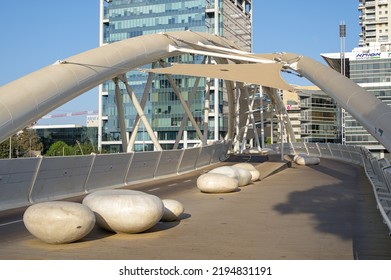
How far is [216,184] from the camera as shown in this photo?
18.7 meters

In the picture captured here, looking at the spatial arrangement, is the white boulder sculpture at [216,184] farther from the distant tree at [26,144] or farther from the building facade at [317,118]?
the building facade at [317,118]

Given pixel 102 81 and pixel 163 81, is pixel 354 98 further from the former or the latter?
pixel 163 81

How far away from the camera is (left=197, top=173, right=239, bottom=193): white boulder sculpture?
1873cm

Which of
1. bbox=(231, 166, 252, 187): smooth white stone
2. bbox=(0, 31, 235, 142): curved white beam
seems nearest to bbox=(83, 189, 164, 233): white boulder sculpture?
bbox=(0, 31, 235, 142): curved white beam

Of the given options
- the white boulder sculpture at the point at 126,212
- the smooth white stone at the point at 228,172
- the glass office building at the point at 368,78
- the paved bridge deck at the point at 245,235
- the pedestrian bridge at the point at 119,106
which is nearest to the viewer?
the paved bridge deck at the point at 245,235

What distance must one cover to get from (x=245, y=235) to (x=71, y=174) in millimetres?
9212

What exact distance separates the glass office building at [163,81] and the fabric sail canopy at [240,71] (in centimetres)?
6759

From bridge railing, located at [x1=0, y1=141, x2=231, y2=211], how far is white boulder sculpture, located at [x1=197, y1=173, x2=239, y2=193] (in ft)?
13.3

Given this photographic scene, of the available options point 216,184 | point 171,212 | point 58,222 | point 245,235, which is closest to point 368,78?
point 216,184

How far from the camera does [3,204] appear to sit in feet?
47.4

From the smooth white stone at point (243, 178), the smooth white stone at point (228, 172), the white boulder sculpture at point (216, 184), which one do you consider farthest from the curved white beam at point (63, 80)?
the smooth white stone at point (243, 178)

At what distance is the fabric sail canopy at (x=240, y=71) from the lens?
96.4 ft

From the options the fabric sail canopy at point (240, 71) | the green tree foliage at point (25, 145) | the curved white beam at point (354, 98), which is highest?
the fabric sail canopy at point (240, 71)

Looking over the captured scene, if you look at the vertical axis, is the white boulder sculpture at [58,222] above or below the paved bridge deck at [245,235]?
above
